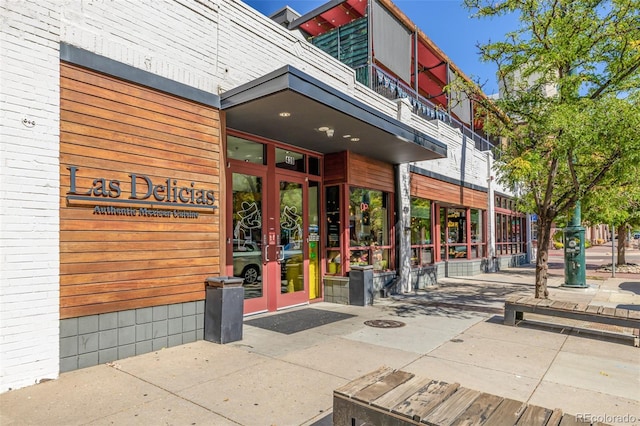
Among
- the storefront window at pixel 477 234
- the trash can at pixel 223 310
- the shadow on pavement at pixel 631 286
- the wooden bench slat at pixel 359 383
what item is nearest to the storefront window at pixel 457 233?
the storefront window at pixel 477 234

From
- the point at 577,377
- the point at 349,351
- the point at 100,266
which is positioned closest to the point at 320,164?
the point at 349,351

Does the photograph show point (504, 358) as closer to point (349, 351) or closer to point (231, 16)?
point (349, 351)

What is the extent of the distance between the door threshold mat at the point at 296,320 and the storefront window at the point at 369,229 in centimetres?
196

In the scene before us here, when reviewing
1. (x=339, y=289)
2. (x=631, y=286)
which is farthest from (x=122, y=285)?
(x=631, y=286)

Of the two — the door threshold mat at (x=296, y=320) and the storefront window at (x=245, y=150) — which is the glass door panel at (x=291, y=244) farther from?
the storefront window at (x=245, y=150)

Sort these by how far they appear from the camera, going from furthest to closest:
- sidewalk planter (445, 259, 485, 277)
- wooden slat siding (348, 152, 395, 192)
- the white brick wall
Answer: sidewalk planter (445, 259, 485, 277)
wooden slat siding (348, 152, 395, 192)
the white brick wall

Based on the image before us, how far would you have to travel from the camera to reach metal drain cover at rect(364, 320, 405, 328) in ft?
21.8

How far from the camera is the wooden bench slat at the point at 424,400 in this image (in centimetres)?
246

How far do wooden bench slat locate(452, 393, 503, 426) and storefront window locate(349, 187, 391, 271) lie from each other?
6507mm

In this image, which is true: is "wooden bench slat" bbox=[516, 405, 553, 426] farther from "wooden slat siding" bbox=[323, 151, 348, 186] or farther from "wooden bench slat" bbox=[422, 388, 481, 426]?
"wooden slat siding" bbox=[323, 151, 348, 186]

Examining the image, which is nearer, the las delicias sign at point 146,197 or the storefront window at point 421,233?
the las delicias sign at point 146,197

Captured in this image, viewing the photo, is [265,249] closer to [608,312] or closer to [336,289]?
[336,289]

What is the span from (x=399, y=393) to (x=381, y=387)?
0.47ft

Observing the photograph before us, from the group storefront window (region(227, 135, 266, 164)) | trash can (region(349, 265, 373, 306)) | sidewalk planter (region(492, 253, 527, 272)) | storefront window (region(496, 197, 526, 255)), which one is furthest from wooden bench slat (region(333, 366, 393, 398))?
storefront window (region(496, 197, 526, 255))
